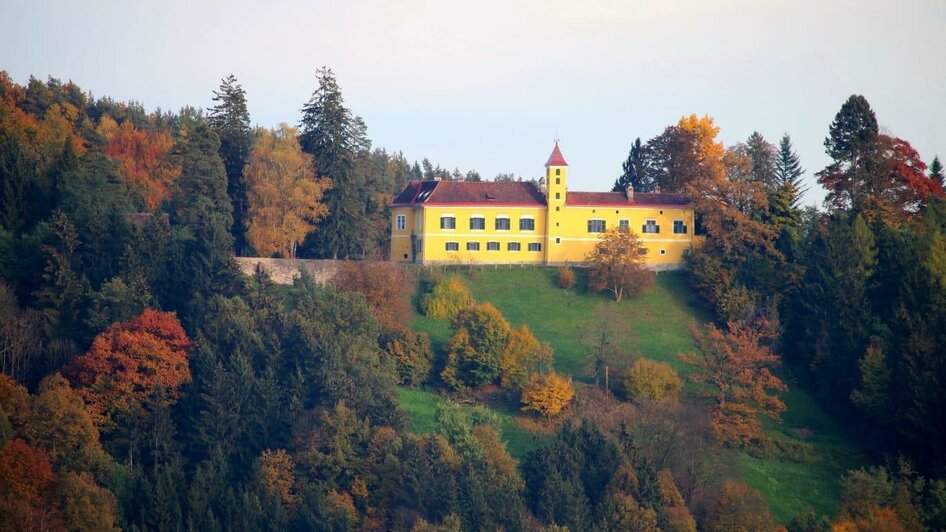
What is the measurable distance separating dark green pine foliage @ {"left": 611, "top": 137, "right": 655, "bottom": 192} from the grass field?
13.8m

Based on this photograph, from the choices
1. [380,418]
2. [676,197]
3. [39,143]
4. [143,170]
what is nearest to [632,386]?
[380,418]

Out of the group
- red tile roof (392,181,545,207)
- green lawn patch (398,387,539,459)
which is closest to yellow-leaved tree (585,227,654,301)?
red tile roof (392,181,545,207)

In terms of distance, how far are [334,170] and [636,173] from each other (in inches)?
910

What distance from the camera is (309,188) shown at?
6238 centimetres

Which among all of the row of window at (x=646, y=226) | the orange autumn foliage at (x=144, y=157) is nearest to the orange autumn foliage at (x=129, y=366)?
the orange autumn foliage at (x=144, y=157)

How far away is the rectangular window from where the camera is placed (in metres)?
64.3

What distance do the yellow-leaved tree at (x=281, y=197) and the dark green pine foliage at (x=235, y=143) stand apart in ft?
3.93

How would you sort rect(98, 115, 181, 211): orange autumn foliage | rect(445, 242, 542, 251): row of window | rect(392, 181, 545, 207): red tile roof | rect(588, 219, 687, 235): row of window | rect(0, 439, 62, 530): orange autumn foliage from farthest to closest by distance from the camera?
rect(98, 115, 181, 211): orange autumn foliage < rect(392, 181, 545, 207): red tile roof < rect(588, 219, 687, 235): row of window < rect(445, 242, 542, 251): row of window < rect(0, 439, 62, 530): orange autumn foliage

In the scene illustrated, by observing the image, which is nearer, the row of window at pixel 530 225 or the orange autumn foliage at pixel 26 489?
the orange autumn foliage at pixel 26 489

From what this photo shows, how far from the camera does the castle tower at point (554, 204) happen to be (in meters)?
64.2

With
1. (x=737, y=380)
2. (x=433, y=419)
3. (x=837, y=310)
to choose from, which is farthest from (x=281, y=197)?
(x=837, y=310)

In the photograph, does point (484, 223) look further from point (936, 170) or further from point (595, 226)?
point (936, 170)

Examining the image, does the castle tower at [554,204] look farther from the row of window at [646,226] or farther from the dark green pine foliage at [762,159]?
the dark green pine foliage at [762,159]

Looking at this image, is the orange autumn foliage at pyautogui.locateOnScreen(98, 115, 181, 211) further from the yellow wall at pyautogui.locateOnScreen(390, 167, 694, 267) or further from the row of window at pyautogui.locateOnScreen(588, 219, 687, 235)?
the row of window at pyautogui.locateOnScreen(588, 219, 687, 235)
